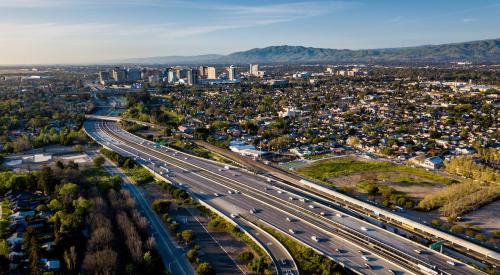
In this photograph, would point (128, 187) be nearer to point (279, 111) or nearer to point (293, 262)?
point (293, 262)

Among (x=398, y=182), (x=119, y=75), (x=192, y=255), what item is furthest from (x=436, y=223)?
→ (x=119, y=75)

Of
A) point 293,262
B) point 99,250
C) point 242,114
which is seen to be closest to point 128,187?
point 99,250

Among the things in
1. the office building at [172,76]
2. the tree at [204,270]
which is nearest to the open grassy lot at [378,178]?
the tree at [204,270]

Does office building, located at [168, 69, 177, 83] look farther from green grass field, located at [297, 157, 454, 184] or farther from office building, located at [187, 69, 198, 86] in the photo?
green grass field, located at [297, 157, 454, 184]

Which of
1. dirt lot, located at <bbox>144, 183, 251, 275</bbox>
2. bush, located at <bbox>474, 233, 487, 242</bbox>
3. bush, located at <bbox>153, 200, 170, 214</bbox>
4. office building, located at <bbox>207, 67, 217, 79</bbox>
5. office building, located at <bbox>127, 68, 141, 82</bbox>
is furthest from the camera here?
office building, located at <bbox>207, 67, 217, 79</bbox>

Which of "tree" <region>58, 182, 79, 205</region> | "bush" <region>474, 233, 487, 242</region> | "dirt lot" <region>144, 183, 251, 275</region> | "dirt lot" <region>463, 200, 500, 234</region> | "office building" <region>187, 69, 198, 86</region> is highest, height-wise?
"office building" <region>187, 69, 198, 86</region>

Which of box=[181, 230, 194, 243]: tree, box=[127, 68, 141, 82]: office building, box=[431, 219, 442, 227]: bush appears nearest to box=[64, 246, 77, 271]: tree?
box=[181, 230, 194, 243]: tree
